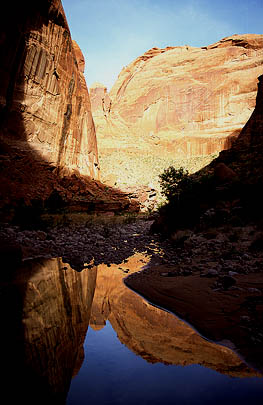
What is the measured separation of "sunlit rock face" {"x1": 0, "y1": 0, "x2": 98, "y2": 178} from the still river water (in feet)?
56.5

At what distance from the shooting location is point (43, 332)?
2.73 m

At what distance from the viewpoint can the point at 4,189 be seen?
54.4 ft

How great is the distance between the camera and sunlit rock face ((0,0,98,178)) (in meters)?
17.6

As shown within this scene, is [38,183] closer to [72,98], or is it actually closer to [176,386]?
[72,98]

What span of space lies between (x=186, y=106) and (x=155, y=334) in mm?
60740

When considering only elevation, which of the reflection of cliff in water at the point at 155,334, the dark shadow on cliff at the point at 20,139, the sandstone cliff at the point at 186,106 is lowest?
the reflection of cliff in water at the point at 155,334

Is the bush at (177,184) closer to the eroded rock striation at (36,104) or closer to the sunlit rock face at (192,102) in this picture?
the eroded rock striation at (36,104)

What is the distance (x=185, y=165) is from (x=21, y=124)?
33231mm

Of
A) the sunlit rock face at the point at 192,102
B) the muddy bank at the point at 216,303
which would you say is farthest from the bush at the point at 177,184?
the sunlit rock face at the point at 192,102

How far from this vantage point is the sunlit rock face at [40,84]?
17.6 meters

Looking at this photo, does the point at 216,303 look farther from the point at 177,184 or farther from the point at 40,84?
the point at 40,84

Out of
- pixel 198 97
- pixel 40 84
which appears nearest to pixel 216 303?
pixel 40 84

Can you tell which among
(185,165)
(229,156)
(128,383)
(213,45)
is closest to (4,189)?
(229,156)

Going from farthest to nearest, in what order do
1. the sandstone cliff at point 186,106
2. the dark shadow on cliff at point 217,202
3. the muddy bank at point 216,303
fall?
the sandstone cliff at point 186,106
the dark shadow on cliff at point 217,202
the muddy bank at point 216,303
